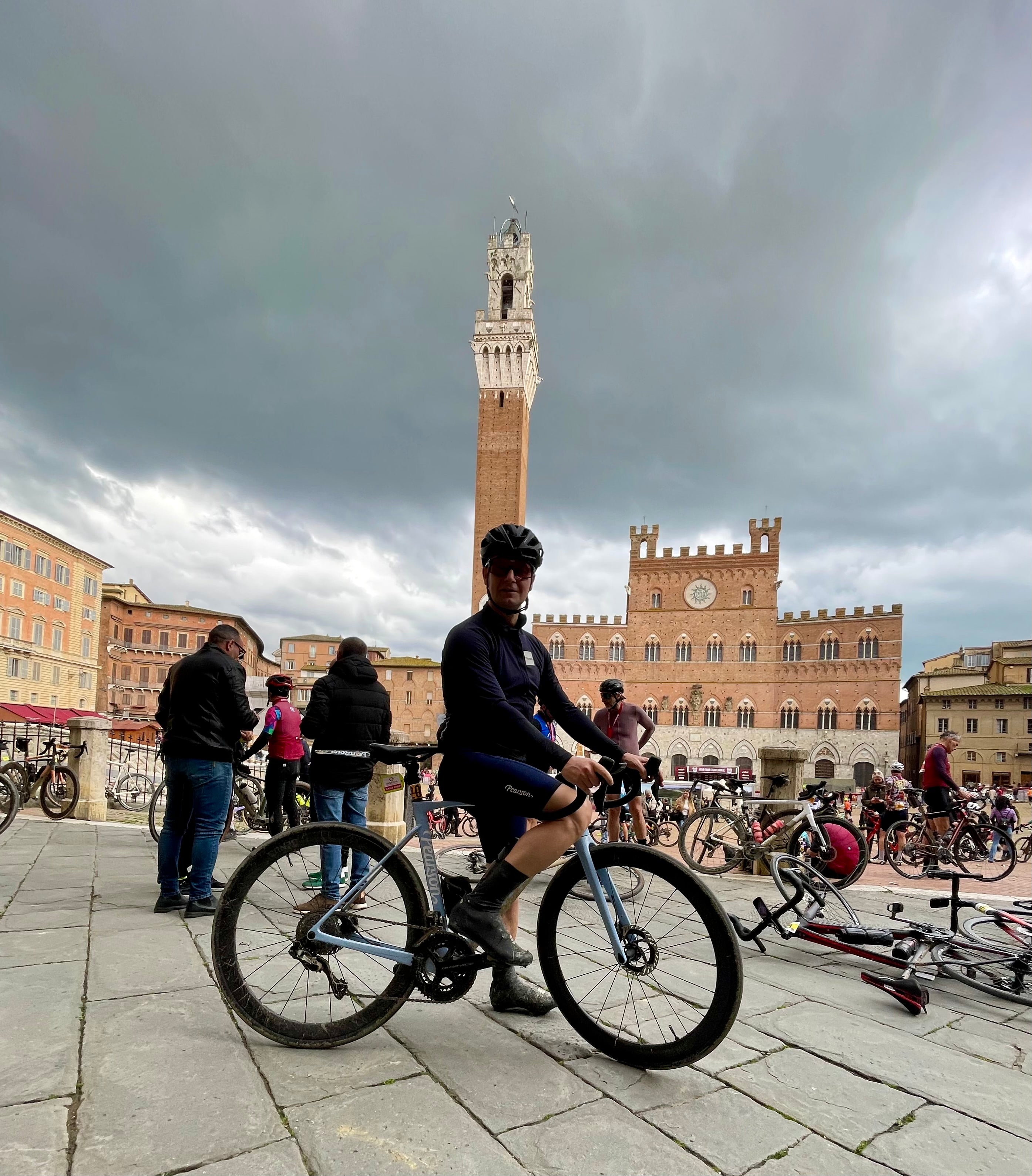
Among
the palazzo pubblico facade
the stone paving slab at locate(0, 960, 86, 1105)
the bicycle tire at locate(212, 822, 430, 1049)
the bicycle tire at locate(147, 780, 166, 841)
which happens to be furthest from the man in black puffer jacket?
the palazzo pubblico facade

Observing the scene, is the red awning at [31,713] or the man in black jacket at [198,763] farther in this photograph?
the red awning at [31,713]

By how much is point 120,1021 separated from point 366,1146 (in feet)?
4.25

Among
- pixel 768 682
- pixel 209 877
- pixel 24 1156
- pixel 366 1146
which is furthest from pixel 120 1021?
pixel 768 682

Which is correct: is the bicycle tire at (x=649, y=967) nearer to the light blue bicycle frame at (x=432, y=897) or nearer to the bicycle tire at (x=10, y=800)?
the light blue bicycle frame at (x=432, y=897)

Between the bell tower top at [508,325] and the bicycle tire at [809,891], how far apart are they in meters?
57.4

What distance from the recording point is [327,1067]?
2229mm

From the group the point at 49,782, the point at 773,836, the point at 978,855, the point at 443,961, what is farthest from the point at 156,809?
the point at 978,855

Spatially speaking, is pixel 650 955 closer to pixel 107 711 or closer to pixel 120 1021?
pixel 120 1021

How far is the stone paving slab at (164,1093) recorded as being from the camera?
67.5 inches

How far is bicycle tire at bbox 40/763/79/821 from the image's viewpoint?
8.95 metres

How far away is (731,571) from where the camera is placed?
54.8m

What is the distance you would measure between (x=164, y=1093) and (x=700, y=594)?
5533 cm

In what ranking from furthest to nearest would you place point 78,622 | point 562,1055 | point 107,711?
point 107,711
point 78,622
point 562,1055

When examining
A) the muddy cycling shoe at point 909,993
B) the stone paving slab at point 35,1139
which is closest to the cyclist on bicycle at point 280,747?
the stone paving slab at point 35,1139
